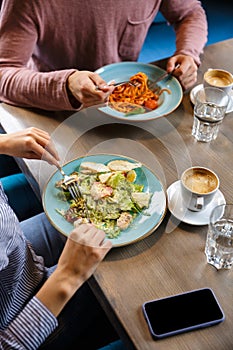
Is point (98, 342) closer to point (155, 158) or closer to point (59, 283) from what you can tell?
point (59, 283)

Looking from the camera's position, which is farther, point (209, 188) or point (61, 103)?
point (61, 103)

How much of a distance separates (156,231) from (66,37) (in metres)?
0.71

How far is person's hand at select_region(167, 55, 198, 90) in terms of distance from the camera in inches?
51.2

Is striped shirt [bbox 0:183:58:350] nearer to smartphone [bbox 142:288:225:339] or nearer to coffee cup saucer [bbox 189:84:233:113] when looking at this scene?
smartphone [bbox 142:288:225:339]

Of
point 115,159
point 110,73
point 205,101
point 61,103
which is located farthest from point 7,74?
point 205,101

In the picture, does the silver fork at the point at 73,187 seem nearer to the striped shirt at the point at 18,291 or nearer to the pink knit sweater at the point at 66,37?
the striped shirt at the point at 18,291

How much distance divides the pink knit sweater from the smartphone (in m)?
0.60

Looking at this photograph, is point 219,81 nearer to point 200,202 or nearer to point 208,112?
point 208,112

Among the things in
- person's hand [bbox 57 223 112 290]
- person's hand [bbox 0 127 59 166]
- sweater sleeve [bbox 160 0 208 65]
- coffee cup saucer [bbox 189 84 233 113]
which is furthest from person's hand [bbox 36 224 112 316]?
sweater sleeve [bbox 160 0 208 65]

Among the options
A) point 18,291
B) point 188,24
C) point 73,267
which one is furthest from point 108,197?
point 188,24

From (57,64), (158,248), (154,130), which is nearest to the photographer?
(158,248)

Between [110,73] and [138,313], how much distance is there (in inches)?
29.9

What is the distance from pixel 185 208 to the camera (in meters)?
0.99

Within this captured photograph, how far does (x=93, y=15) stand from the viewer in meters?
1.33
